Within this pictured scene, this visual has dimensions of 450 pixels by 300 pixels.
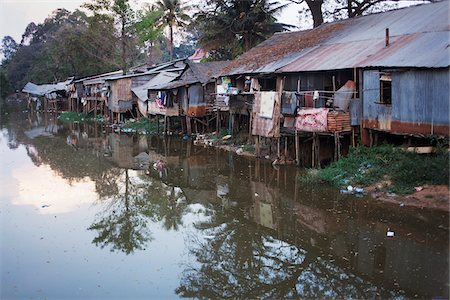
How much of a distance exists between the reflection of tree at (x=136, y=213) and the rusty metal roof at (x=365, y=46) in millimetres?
6565

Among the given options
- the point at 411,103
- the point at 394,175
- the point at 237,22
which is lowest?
the point at 394,175

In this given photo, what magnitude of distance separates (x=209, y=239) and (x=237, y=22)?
21.4 metres

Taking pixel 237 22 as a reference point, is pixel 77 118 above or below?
below

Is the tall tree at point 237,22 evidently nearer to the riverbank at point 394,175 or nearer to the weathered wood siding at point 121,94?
the weathered wood siding at point 121,94

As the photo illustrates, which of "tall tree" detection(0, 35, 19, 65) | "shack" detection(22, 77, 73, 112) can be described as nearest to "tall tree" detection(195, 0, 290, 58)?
"shack" detection(22, 77, 73, 112)

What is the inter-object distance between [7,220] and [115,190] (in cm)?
378

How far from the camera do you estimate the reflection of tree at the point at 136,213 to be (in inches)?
384

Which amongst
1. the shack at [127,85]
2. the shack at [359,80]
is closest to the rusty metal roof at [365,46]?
the shack at [359,80]

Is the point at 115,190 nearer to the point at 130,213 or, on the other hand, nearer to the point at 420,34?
the point at 130,213

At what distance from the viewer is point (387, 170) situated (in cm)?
1202

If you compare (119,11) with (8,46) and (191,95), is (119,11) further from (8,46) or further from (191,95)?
(8,46)

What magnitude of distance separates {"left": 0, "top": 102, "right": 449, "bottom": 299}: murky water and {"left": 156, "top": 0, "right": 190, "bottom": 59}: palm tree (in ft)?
82.4

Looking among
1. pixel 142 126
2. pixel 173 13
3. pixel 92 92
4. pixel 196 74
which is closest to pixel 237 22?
pixel 196 74

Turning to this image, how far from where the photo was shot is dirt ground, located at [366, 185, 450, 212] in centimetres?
1010
